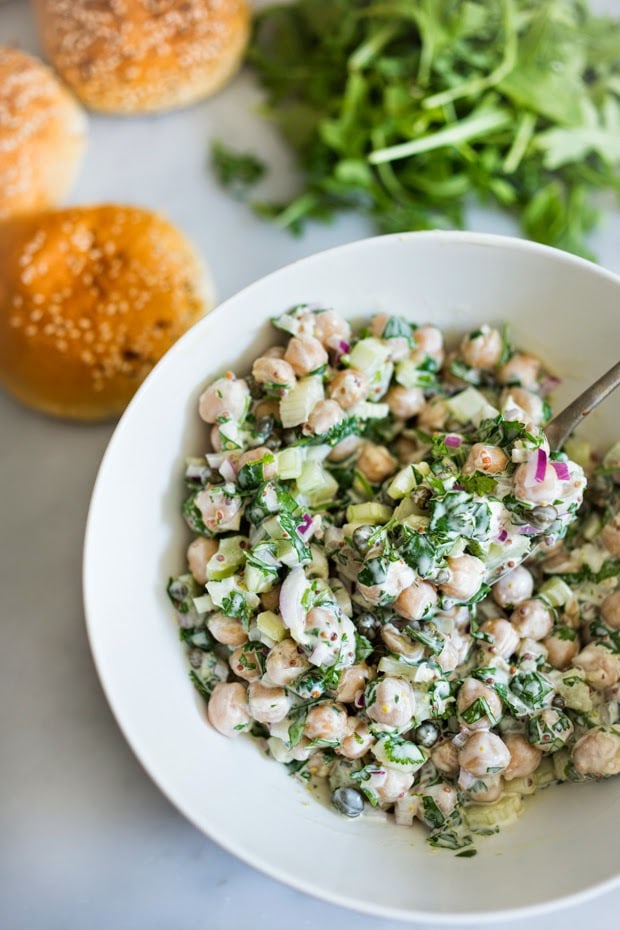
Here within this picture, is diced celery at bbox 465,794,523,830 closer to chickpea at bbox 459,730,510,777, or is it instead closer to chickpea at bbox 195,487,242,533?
chickpea at bbox 459,730,510,777

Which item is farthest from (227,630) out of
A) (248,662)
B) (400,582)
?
(400,582)

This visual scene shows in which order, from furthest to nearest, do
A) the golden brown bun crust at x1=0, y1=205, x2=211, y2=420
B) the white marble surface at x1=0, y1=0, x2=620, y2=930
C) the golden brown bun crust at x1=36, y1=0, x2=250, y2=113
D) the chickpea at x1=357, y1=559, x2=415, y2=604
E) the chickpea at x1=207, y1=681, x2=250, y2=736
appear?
the golden brown bun crust at x1=36, y1=0, x2=250, y2=113
the golden brown bun crust at x1=0, y1=205, x2=211, y2=420
the white marble surface at x1=0, y1=0, x2=620, y2=930
the chickpea at x1=207, y1=681, x2=250, y2=736
the chickpea at x1=357, y1=559, x2=415, y2=604

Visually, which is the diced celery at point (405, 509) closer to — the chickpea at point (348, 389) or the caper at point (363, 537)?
the caper at point (363, 537)

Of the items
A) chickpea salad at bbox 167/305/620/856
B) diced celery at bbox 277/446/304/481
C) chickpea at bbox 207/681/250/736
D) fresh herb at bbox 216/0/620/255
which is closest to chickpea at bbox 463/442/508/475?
chickpea salad at bbox 167/305/620/856

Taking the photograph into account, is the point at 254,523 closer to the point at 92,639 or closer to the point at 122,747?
the point at 92,639

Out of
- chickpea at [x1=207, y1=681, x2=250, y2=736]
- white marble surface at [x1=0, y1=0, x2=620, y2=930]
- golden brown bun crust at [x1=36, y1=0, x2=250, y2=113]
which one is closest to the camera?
chickpea at [x1=207, y1=681, x2=250, y2=736]

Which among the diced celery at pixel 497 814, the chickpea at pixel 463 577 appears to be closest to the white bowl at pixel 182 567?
the diced celery at pixel 497 814

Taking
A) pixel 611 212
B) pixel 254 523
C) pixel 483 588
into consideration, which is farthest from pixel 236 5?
pixel 483 588
